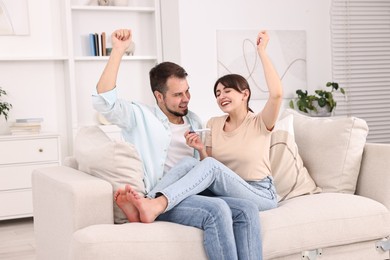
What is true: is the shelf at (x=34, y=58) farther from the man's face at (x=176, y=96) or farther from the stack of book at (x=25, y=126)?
the man's face at (x=176, y=96)

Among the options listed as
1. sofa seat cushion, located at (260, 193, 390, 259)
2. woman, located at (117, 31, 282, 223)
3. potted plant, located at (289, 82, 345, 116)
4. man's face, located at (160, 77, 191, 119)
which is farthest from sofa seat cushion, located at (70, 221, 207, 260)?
potted plant, located at (289, 82, 345, 116)

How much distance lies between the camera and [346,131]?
129 inches

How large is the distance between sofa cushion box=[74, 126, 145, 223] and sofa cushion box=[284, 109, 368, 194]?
3.29 ft

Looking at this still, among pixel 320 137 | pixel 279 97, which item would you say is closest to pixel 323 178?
pixel 320 137

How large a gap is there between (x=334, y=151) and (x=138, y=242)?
4.29 feet

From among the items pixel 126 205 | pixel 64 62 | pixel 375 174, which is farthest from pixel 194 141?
pixel 64 62

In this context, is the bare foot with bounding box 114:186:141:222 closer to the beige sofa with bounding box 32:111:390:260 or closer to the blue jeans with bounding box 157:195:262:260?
the beige sofa with bounding box 32:111:390:260

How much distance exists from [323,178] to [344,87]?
10.1 feet

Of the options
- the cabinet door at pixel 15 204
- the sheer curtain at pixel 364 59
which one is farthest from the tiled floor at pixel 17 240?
the sheer curtain at pixel 364 59

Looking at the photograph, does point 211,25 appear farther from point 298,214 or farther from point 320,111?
point 298,214

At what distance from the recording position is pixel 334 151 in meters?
3.28

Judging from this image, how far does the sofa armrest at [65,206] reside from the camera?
8.55 feet

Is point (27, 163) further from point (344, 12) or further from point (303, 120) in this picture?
point (344, 12)

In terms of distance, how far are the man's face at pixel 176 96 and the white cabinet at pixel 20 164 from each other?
2.24 meters
